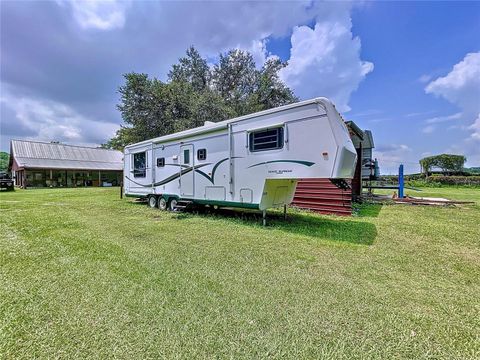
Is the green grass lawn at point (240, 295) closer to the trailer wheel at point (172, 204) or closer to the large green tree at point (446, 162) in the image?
the trailer wheel at point (172, 204)

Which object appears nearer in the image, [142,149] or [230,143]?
[230,143]

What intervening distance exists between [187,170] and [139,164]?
3.56 m

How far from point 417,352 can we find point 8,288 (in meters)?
4.59

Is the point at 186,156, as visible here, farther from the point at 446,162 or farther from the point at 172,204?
the point at 446,162

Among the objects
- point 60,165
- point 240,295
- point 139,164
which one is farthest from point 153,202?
point 60,165

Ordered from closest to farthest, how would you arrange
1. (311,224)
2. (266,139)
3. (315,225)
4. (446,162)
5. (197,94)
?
(266,139) < (315,225) < (311,224) < (197,94) < (446,162)

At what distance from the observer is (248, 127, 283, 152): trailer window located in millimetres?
6328

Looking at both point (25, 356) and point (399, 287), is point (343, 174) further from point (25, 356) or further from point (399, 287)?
point (25, 356)

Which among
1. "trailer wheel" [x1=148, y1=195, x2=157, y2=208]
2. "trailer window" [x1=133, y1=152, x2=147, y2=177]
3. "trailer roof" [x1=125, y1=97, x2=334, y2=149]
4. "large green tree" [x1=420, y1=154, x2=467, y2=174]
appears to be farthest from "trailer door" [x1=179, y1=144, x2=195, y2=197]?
"large green tree" [x1=420, y1=154, x2=467, y2=174]

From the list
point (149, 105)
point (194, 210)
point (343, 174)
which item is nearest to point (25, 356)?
point (343, 174)

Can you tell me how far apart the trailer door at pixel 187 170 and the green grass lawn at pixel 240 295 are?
2.94 metres

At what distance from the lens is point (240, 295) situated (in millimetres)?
2998

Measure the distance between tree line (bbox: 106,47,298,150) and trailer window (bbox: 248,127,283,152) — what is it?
1253 centimetres

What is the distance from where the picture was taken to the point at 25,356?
2.02 meters
